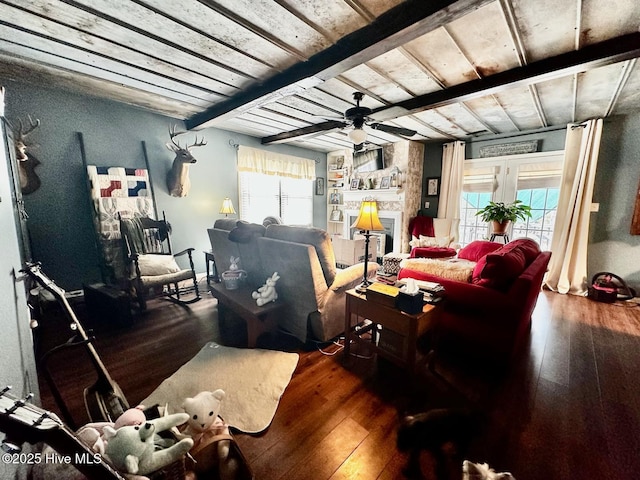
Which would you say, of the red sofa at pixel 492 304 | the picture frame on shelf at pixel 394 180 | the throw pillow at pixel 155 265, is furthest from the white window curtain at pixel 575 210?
the throw pillow at pixel 155 265

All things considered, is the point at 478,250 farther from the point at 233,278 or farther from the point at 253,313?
the point at 233,278

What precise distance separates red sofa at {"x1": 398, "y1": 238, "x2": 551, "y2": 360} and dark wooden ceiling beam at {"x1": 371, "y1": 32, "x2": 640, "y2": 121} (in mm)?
1462

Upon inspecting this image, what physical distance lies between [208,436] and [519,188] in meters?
5.19

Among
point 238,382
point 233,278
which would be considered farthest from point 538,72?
point 238,382

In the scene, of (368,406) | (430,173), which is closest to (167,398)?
(368,406)

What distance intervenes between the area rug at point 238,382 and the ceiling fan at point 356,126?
2.32 m

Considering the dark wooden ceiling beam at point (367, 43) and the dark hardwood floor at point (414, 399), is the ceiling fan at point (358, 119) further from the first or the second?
the dark hardwood floor at point (414, 399)

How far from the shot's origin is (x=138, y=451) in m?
0.83

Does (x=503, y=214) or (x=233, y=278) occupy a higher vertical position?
(x=503, y=214)

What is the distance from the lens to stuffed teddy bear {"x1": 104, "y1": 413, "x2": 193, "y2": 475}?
2.67 feet

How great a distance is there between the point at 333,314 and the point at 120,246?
9.26 ft

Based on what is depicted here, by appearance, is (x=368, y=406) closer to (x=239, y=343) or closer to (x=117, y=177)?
(x=239, y=343)

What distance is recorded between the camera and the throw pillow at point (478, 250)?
328cm

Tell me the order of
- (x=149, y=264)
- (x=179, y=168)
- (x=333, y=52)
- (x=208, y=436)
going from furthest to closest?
(x=179, y=168), (x=149, y=264), (x=333, y=52), (x=208, y=436)
